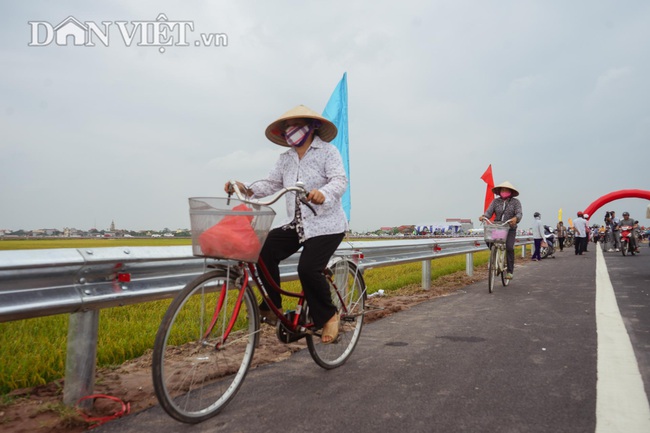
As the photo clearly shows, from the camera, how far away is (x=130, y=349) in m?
4.04

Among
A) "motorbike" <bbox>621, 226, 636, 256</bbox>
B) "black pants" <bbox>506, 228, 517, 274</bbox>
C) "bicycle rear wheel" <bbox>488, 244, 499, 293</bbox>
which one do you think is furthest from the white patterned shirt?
"motorbike" <bbox>621, 226, 636, 256</bbox>

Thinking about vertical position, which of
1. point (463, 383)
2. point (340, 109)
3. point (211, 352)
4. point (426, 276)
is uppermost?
point (340, 109)

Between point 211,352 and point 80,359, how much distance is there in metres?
0.77

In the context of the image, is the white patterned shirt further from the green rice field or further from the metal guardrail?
the green rice field

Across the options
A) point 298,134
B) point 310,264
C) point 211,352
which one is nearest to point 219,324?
point 211,352

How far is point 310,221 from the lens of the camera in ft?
11.2

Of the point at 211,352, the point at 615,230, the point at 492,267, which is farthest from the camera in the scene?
the point at 615,230

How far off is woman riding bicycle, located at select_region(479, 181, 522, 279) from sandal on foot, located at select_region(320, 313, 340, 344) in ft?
19.7

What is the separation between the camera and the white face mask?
3.51 metres

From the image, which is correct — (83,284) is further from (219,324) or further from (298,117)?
(298,117)

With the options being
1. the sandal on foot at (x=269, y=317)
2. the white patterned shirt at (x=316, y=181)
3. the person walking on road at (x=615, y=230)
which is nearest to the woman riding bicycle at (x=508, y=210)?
the white patterned shirt at (x=316, y=181)

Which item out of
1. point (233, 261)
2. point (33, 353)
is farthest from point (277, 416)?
point (33, 353)

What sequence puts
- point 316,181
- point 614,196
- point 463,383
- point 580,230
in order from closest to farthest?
1. point 463,383
2. point 316,181
3. point 580,230
4. point 614,196

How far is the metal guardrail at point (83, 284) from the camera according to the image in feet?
8.02
